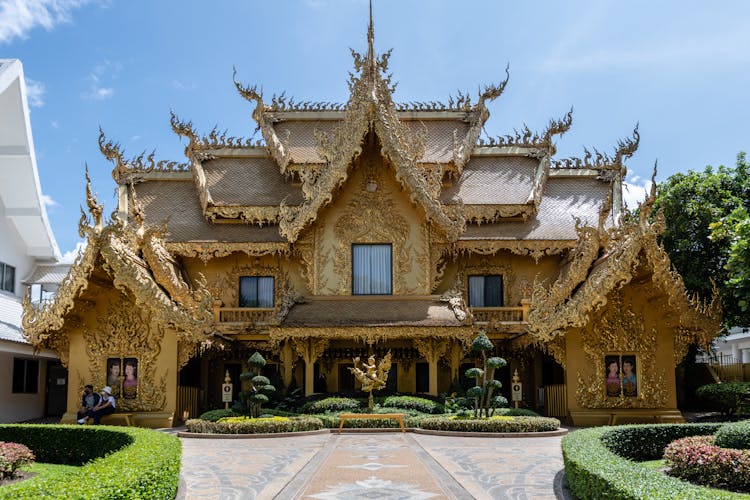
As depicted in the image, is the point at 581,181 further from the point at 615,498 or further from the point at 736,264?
the point at 615,498

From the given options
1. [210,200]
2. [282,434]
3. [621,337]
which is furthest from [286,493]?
[210,200]

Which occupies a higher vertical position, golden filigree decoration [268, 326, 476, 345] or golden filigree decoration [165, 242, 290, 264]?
golden filigree decoration [165, 242, 290, 264]

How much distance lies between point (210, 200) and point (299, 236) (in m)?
2.83

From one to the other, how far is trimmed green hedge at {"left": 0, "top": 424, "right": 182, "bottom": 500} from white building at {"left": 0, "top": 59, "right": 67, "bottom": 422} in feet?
34.3

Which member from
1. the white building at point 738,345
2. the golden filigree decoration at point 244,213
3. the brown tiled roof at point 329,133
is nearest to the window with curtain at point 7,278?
the golden filigree decoration at point 244,213

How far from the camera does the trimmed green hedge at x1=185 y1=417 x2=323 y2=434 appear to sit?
1551 cm

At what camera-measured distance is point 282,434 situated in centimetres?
1535

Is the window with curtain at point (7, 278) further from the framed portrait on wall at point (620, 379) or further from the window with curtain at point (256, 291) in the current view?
the framed portrait on wall at point (620, 379)

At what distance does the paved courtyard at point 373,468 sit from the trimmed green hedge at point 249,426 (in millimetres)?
815

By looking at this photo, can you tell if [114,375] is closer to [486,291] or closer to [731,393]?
[486,291]

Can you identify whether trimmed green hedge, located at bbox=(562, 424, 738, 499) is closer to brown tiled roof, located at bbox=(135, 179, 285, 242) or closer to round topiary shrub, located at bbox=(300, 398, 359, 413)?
Result: round topiary shrub, located at bbox=(300, 398, 359, 413)

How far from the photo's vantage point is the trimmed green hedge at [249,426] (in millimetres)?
15508

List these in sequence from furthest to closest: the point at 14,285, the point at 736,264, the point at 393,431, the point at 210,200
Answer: the point at 14,285 < the point at 210,200 < the point at 393,431 < the point at 736,264

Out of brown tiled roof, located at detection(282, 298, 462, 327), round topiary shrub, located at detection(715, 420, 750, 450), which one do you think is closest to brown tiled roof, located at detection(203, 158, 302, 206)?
brown tiled roof, located at detection(282, 298, 462, 327)
